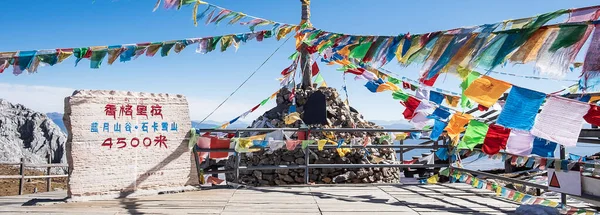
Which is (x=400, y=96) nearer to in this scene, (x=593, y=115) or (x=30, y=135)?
(x=593, y=115)

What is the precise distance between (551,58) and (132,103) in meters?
5.21

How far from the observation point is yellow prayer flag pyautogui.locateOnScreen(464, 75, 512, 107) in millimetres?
4564

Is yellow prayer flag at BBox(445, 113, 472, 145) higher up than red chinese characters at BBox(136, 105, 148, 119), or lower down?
lower down

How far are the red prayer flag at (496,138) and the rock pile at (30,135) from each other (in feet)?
181

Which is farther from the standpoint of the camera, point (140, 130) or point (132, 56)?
point (132, 56)

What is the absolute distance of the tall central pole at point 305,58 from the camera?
1399 centimetres

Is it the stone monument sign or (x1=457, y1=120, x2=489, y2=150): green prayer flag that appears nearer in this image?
(x1=457, y1=120, x2=489, y2=150): green prayer flag

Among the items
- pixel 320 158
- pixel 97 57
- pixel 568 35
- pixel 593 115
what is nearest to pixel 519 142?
pixel 593 115

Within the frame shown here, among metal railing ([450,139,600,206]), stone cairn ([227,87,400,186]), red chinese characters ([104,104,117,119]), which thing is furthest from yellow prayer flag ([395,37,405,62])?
stone cairn ([227,87,400,186])

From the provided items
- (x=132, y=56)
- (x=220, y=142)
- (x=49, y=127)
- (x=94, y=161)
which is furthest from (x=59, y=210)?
(x=49, y=127)

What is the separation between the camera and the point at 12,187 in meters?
21.4

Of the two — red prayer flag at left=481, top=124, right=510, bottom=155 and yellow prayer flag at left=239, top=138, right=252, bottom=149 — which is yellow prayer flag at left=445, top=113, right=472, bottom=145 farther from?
yellow prayer flag at left=239, top=138, right=252, bottom=149

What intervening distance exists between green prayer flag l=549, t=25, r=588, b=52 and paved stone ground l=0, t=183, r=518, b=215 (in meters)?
2.18

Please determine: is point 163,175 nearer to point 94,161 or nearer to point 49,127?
point 94,161
